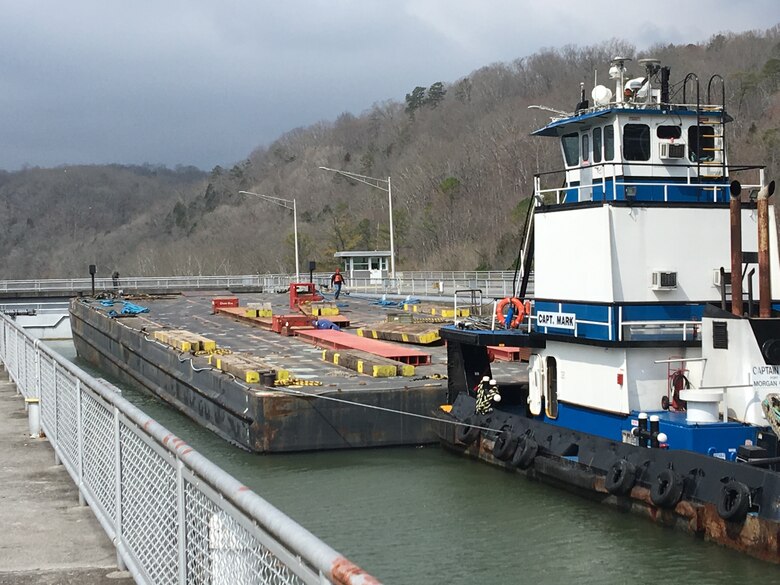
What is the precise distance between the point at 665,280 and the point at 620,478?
3166 mm

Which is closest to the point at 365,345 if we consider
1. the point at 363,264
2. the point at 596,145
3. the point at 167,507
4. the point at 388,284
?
the point at 596,145

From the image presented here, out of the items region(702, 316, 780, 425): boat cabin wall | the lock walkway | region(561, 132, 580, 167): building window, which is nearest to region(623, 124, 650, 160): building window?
region(561, 132, 580, 167): building window

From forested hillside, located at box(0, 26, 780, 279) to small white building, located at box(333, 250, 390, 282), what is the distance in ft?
37.7

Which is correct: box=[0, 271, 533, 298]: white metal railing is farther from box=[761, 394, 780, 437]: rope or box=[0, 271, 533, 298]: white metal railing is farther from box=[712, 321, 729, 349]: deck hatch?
box=[761, 394, 780, 437]: rope

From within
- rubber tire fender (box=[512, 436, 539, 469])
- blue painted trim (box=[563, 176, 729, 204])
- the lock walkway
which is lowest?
rubber tire fender (box=[512, 436, 539, 469])

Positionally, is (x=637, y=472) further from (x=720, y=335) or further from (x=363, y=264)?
(x=363, y=264)

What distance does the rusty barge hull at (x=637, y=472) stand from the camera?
12.4 metres

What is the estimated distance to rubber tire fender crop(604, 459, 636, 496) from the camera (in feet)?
47.7

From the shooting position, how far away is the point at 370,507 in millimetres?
16484

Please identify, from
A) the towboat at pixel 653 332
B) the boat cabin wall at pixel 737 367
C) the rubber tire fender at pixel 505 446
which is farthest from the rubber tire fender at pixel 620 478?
the rubber tire fender at pixel 505 446

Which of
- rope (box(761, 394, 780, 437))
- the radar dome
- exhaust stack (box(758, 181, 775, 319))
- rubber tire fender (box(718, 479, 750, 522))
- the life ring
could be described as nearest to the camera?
rubber tire fender (box(718, 479, 750, 522))

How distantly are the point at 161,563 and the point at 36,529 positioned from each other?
2.32 m

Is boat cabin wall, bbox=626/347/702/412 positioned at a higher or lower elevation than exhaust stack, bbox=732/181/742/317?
lower

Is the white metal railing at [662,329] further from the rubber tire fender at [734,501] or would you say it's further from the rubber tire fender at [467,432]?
the rubber tire fender at [467,432]
